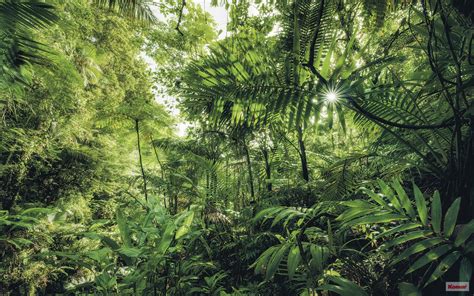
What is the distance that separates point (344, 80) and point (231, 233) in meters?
2.35

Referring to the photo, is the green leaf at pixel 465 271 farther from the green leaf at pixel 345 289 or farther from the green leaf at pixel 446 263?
the green leaf at pixel 345 289

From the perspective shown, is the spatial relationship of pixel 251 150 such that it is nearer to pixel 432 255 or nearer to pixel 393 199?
pixel 393 199

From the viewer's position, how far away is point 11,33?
1.70 meters

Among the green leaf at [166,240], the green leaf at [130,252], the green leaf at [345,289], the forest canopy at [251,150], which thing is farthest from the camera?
the green leaf at [166,240]

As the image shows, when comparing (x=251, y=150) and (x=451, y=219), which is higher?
(x=251, y=150)

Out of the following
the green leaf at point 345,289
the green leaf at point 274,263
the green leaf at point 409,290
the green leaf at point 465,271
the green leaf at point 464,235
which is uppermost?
the green leaf at point 464,235

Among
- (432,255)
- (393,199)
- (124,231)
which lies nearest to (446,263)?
(432,255)

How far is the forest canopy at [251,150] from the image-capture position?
3.71ft

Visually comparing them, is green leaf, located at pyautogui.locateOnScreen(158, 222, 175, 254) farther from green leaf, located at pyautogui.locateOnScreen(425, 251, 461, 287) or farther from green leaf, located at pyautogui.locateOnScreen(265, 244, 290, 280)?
green leaf, located at pyautogui.locateOnScreen(425, 251, 461, 287)

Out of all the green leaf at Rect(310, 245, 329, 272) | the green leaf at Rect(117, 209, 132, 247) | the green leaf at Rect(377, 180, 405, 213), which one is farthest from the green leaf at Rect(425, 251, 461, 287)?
the green leaf at Rect(117, 209, 132, 247)

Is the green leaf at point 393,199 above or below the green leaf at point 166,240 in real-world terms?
above

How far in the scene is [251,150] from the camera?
164 inches

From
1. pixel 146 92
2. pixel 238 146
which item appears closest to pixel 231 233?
pixel 238 146

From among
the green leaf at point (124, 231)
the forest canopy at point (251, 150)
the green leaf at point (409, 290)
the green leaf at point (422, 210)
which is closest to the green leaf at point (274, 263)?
the forest canopy at point (251, 150)
